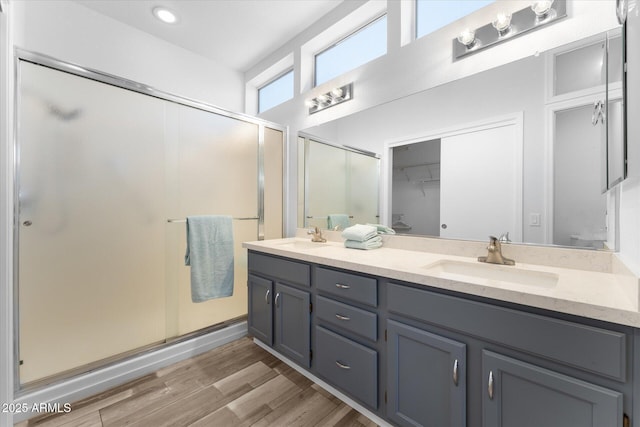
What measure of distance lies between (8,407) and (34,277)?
0.64 metres

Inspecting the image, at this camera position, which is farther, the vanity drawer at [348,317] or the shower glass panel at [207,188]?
the shower glass panel at [207,188]

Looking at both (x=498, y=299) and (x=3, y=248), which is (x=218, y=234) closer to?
(x=3, y=248)

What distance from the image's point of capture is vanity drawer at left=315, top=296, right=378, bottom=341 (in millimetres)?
1266

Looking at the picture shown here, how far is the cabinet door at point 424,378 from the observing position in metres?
1.00

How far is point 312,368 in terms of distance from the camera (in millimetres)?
1566

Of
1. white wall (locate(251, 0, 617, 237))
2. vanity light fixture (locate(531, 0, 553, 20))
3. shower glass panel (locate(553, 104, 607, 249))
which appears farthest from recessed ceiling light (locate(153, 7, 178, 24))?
shower glass panel (locate(553, 104, 607, 249))

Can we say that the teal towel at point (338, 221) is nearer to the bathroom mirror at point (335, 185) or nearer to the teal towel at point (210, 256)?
the bathroom mirror at point (335, 185)

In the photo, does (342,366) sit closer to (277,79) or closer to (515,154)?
(515,154)

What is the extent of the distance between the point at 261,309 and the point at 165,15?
8.08 feet

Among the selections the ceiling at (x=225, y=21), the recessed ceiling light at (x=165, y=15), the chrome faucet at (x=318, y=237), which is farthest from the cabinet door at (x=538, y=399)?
the recessed ceiling light at (x=165, y=15)

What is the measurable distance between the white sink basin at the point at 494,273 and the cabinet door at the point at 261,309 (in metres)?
1.13

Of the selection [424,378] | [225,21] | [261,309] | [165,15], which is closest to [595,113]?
[424,378]

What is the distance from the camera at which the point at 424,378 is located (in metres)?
1.10

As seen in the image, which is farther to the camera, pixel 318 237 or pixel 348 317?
pixel 318 237
